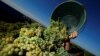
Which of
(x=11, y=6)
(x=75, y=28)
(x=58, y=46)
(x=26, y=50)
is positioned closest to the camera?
(x=26, y=50)

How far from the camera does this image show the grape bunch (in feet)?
4.52

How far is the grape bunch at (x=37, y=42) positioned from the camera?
1379mm

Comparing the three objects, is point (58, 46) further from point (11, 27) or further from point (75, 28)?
point (75, 28)

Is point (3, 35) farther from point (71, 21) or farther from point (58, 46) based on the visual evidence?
point (71, 21)

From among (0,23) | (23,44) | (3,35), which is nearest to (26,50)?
(23,44)

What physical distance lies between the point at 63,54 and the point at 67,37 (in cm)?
20

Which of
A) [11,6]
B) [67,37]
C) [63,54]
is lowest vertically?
[63,54]

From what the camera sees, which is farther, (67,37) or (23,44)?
(67,37)

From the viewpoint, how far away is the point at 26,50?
1.41m

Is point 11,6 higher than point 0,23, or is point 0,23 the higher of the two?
point 11,6

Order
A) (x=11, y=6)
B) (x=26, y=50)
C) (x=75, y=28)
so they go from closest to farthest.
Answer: (x=26, y=50) < (x=75, y=28) < (x=11, y=6)

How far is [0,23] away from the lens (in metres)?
1.62

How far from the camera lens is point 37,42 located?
145 centimetres

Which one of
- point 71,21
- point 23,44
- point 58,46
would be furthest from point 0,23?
point 71,21
